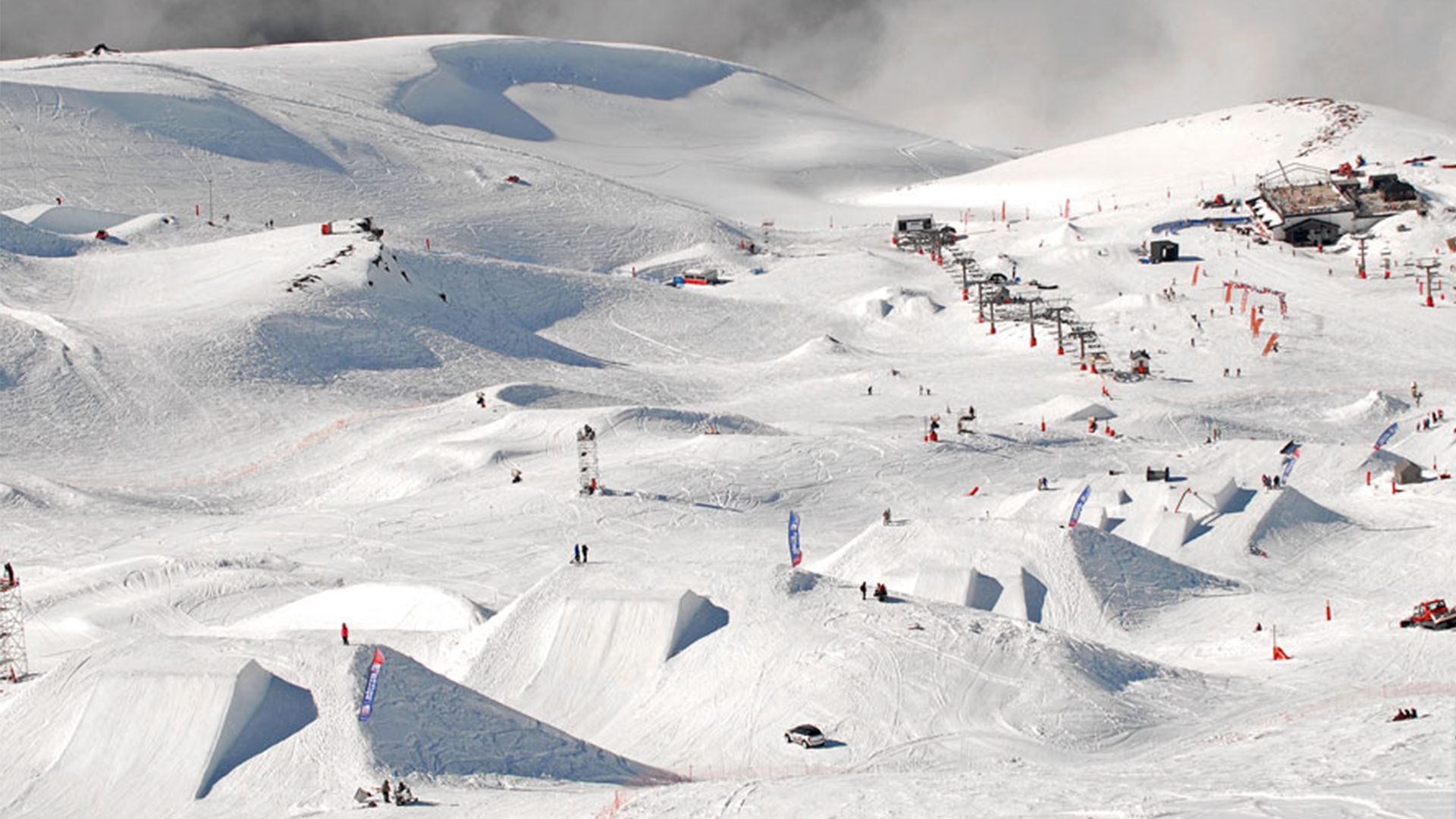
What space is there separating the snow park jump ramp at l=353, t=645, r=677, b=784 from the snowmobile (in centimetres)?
1555

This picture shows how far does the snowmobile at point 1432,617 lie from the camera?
112ft

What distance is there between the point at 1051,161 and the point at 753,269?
4454 cm

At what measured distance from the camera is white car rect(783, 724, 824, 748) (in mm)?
29922

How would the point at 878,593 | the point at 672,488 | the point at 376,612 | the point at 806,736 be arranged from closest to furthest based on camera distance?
the point at 806,736, the point at 878,593, the point at 376,612, the point at 672,488

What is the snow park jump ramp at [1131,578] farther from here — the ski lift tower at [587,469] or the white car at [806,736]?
the ski lift tower at [587,469]

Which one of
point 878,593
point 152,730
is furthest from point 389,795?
point 878,593

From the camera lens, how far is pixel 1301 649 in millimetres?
34594

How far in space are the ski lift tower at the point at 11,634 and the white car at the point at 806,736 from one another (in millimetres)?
15381

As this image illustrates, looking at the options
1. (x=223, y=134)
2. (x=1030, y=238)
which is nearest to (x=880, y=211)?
(x=1030, y=238)

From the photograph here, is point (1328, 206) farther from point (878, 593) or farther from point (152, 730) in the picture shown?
point (152, 730)

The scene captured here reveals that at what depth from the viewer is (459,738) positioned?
2859cm

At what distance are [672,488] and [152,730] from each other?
23877mm

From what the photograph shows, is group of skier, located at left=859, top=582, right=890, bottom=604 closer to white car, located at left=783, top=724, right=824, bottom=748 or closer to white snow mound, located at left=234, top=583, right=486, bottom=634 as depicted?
white car, located at left=783, top=724, right=824, bottom=748

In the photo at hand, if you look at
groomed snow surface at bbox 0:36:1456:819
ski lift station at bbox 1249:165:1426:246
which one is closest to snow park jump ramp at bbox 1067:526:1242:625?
groomed snow surface at bbox 0:36:1456:819
